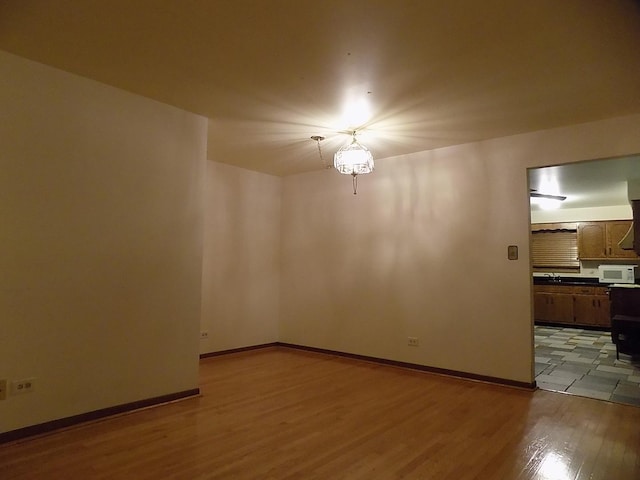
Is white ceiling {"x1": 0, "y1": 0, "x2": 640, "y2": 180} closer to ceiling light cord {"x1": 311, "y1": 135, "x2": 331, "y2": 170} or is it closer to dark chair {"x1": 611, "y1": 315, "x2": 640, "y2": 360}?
ceiling light cord {"x1": 311, "y1": 135, "x2": 331, "y2": 170}

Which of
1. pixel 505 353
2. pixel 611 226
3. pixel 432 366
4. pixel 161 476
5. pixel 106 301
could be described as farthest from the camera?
pixel 611 226

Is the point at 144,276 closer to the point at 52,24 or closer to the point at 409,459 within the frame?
the point at 52,24

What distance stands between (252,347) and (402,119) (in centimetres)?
380

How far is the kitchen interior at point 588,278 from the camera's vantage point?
463 centimetres

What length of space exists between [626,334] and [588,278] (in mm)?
3375

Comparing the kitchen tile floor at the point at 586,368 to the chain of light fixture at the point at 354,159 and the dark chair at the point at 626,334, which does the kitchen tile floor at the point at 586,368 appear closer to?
the dark chair at the point at 626,334

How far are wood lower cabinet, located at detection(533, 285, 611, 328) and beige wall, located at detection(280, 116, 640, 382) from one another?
4147mm

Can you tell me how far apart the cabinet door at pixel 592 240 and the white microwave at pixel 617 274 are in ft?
0.96

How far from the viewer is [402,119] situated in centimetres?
372

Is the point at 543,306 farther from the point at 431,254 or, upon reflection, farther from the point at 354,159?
the point at 354,159

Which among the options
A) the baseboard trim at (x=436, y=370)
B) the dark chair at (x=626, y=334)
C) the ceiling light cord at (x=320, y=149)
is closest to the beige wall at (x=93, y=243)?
the ceiling light cord at (x=320, y=149)

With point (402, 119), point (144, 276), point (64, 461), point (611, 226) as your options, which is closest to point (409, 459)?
point (64, 461)

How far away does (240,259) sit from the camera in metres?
5.68

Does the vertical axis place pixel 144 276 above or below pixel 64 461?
above
